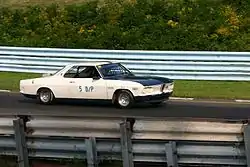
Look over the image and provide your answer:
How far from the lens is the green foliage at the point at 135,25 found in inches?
985

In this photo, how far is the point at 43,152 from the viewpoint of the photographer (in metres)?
7.82

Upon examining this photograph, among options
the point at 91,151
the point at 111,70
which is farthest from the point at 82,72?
the point at 91,151

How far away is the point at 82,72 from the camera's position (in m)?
16.4

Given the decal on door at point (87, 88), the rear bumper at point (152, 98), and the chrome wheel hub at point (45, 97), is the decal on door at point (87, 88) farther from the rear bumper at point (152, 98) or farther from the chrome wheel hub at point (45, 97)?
the rear bumper at point (152, 98)

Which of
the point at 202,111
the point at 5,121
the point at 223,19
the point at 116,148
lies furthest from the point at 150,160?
the point at 223,19

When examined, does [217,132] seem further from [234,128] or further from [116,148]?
[116,148]

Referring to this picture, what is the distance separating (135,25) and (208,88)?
368 inches

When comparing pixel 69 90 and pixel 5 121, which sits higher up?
pixel 69 90

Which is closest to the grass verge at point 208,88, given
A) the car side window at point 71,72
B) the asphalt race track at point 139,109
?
the asphalt race track at point 139,109

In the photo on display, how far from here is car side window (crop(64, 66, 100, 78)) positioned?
16125 mm

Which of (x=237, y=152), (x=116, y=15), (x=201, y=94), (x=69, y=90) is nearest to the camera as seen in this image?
(x=237, y=152)

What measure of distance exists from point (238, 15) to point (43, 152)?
20237 mm

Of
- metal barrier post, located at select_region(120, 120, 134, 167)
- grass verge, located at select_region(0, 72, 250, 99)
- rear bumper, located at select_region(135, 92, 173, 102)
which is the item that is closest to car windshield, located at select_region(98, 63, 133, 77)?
rear bumper, located at select_region(135, 92, 173, 102)

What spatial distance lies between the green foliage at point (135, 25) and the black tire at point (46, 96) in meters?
8.68
